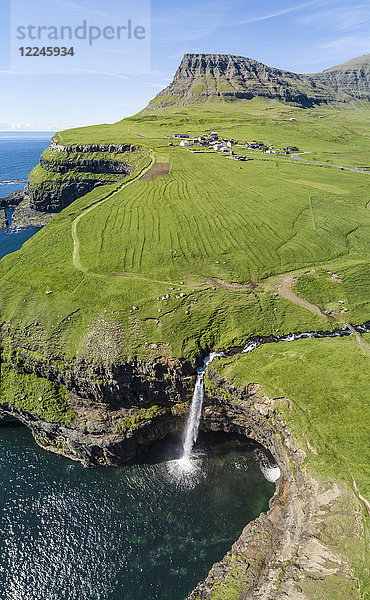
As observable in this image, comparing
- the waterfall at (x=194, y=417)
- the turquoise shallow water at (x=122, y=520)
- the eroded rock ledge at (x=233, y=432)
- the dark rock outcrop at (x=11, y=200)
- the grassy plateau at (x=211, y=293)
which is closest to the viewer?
the eroded rock ledge at (x=233, y=432)

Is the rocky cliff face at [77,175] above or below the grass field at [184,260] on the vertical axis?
above

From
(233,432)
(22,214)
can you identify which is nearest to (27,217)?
(22,214)

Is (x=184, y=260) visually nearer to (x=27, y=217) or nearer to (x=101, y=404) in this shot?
(x=101, y=404)

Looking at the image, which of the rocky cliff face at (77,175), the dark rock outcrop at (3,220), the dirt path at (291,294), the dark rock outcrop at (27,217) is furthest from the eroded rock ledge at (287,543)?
the dark rock outcrop at (3,220)

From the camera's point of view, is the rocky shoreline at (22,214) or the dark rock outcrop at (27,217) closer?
the rocky shoreline at (22,214)

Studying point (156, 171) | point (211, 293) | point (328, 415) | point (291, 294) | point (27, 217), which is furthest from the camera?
point (27, 217)

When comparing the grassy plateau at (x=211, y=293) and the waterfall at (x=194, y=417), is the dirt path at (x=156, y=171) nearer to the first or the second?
the grassy plateau at (x=211, y=293)

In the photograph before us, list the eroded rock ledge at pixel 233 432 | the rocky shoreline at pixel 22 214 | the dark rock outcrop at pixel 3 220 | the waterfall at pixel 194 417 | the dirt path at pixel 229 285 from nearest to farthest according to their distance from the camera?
the eroded rock ledge at pixel 233 432, the waterfall at pixel 194 417, the dirt path at pixel 229 285, the dark rock outcrop at pixel 3 220, the rocky shoreline at pixel 22 214

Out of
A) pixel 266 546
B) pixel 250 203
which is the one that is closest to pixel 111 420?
pixel 266 546
